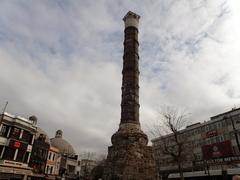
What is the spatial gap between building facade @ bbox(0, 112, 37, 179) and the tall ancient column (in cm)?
981

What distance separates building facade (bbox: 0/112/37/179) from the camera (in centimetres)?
2113

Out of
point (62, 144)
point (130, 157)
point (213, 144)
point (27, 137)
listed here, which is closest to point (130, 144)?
point (130, 157)

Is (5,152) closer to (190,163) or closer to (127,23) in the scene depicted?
(127,23)

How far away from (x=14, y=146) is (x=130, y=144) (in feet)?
41.0

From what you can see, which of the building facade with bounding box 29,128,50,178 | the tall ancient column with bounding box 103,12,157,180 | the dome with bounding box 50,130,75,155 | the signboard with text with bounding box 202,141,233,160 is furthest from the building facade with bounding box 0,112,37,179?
the signboard with text with bounding box 202,141,233,160

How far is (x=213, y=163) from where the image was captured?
31.5 m

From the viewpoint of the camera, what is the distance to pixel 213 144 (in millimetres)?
31859

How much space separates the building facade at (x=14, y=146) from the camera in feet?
69.3

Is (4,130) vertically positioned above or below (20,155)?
above

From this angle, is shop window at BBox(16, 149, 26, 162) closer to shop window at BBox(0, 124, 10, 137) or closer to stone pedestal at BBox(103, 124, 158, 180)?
shop window at BBox(0, 124, 10, 137)

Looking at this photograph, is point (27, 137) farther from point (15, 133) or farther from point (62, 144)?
point (62, 144)

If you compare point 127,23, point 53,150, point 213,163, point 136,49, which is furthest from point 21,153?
point 213,163

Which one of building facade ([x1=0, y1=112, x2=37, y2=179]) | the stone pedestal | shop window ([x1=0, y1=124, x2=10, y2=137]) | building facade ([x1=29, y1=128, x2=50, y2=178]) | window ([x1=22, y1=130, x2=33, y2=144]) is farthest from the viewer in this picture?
building facade ([x1=29, y1=128, x2=50, y2=178])

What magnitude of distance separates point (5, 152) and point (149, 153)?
14.7 m
